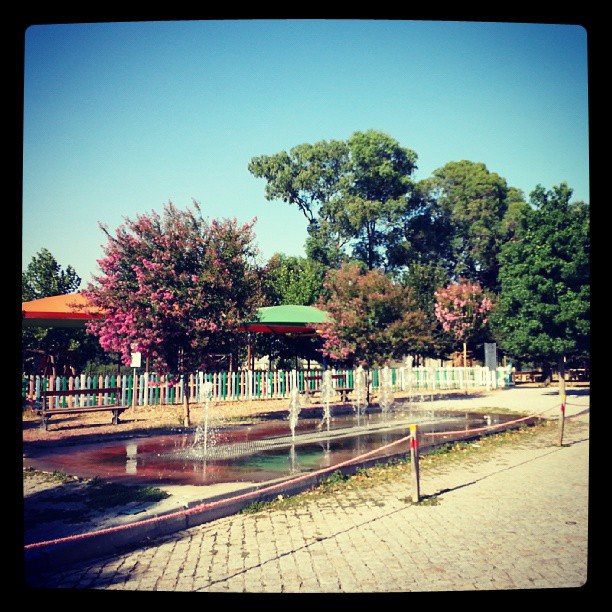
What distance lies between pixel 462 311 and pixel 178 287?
17604 mm

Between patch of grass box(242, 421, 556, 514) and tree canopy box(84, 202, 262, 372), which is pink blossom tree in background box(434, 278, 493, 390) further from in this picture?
tree canopy box(84, 202, 262, 372)

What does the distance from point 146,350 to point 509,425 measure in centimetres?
966

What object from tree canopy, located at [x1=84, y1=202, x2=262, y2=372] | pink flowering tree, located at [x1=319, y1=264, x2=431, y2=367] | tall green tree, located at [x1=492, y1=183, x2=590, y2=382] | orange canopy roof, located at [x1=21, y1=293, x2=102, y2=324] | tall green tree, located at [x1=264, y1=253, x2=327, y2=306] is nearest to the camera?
tree canopy, located at [x1=84, y1=202, x2=262, y2=372]

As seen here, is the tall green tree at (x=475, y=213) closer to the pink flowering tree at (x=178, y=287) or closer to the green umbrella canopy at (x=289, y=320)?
the green umbrella canopy at (x=289, y=320)

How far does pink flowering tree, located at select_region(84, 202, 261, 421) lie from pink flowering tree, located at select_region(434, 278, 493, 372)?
15643 millimetres

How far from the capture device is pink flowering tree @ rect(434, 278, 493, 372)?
27.9m

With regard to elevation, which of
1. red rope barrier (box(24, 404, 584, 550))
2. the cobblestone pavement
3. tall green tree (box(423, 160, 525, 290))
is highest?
tall green tree (box(423, 160, 525, 290))

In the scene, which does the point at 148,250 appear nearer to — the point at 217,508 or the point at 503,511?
the point at 217,508

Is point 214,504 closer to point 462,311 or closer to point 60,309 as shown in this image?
point 60,309

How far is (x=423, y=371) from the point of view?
28750 millimetres

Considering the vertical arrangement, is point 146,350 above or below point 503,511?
above

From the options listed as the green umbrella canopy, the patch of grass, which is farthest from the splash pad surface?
the green umbrella canopy
